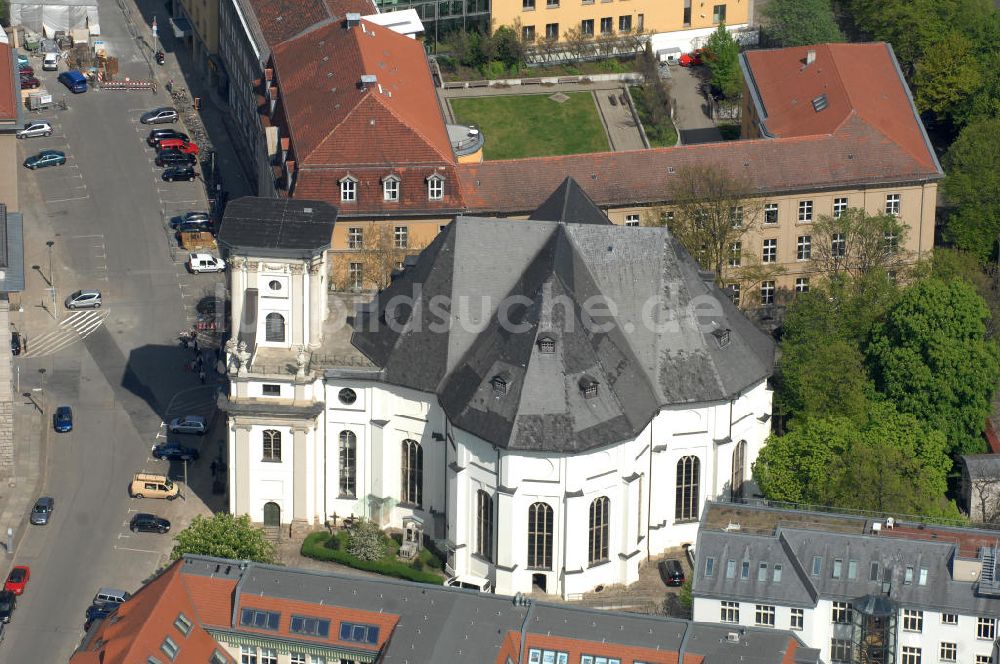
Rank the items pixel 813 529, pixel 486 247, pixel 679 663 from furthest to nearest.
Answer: pixel 486 247 < pixel 813 529 < pixel 679 663

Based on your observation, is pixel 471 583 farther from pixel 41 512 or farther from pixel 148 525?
pixel 41 512

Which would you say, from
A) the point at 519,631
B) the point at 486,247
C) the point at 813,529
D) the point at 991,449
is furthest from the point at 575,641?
the point at 991,449

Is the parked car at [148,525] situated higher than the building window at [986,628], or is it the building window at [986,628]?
the building window at [986,628]

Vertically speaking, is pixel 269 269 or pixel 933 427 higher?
pixel 269 269

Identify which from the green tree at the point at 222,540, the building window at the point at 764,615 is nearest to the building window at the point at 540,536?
the building window at the point at 764,615

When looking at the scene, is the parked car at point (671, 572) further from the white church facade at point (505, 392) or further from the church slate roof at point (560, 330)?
the church slate roof at point (560, 330)

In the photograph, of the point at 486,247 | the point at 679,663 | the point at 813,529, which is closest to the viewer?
the point at 679,663

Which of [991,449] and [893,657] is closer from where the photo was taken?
[893,657]

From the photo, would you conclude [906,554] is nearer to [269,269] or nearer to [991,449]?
[991,449]

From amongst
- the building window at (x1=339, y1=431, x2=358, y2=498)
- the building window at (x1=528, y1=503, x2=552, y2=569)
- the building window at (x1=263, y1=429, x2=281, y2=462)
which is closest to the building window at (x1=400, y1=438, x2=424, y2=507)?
the building window at (x1=339, y1=431, x2=358, y2=498)
